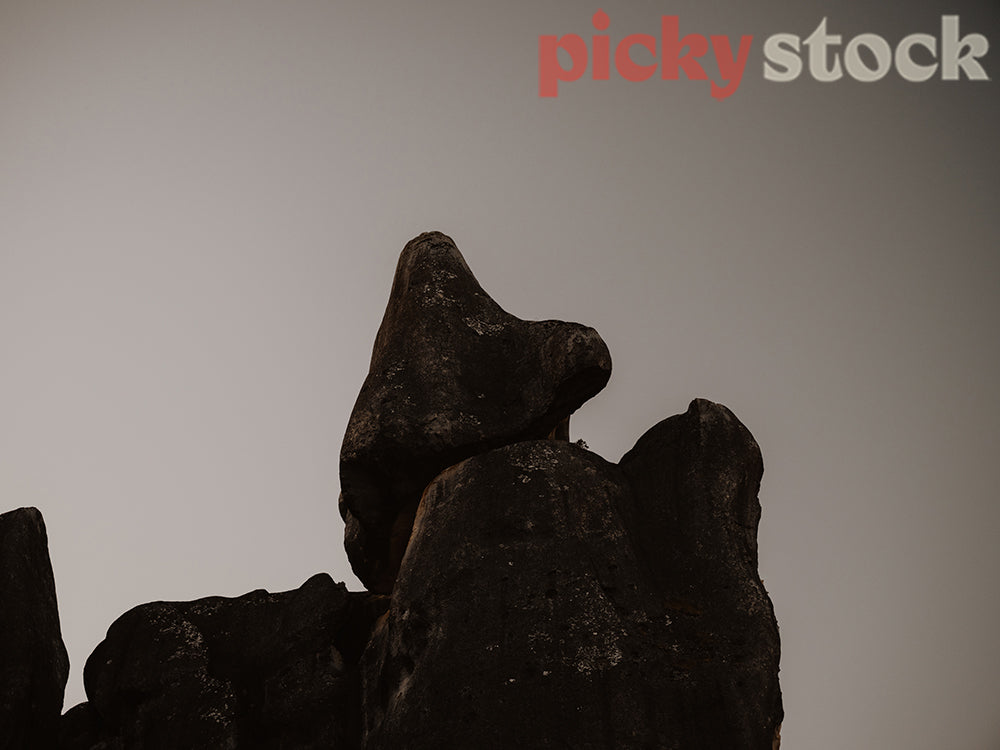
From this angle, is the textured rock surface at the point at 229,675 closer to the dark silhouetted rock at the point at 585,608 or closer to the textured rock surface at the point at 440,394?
the dark silhouetted rock at the point at 585,608

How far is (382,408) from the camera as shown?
9086 mm

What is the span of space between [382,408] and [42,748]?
13.3ft

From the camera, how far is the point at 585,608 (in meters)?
7.67

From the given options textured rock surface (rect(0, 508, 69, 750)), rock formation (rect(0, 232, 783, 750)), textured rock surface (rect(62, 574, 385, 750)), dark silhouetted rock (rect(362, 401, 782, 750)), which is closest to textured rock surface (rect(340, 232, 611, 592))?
rock formation (rect(0, 232, 783, 750))

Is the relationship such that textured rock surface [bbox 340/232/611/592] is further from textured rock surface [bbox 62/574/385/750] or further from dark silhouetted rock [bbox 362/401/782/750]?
textured rock surface [bbox 62/574/385/750]

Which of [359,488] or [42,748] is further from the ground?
[359,488]

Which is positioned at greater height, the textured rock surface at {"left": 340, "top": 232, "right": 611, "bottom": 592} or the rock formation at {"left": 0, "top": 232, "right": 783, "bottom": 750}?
the textured rock surface at {"left": 340, "top": 232, "right": 611, "bottom": 592}

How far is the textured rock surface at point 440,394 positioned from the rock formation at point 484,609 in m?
0.02

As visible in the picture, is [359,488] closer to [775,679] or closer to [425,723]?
[425,723]

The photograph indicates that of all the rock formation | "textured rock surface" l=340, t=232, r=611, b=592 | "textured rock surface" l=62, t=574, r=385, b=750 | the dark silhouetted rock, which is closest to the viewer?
the dark silhouetted rock

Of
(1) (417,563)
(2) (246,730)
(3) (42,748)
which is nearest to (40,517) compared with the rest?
(3) (42,748)

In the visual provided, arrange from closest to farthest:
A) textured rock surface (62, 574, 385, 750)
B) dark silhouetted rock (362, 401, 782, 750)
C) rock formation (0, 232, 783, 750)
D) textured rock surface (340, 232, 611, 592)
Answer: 1. dark silhouetted rock (362, 401, 782, 750)
2. rock formation (0, 232, 783, 750)
3. textured rock surface (62, 574, 385, 750)
4. textured rock surface (340, 232, 611, 592)

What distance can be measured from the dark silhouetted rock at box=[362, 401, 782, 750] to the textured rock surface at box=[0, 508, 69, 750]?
109 inches

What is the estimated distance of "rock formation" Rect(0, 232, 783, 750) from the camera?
731 centimetres
